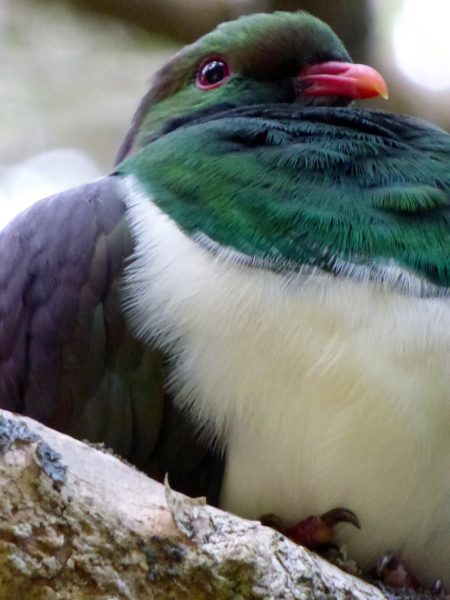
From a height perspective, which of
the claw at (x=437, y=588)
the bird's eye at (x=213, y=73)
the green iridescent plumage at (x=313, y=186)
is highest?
the bird's eye at (x=213, y=73)

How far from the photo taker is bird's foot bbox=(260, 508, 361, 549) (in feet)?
9.42

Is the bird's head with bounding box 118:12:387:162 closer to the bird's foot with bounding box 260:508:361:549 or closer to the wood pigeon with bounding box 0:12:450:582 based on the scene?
the wood pigeon with bounding box 0:12:450:582

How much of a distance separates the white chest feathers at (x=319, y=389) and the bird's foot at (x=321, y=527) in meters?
0.02

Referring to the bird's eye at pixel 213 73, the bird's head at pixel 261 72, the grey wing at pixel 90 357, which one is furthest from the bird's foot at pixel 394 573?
the bird's eye at pixel 213 73

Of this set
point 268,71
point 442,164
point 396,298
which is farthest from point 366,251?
point 268,71

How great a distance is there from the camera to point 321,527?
2869 mm

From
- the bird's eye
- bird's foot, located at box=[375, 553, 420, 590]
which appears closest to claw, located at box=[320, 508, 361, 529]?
bird's foot, located at box=[375, 553, 420, 590]

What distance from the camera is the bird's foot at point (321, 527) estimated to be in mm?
2871

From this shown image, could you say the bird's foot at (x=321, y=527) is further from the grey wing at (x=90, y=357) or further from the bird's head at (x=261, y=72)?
the bird's head at (x=261, y=72)

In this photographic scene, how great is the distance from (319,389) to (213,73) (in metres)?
1.43

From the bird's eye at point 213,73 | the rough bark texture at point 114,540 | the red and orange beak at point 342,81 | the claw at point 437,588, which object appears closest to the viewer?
the rough bark texture at point 114,540

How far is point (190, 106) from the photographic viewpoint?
3.88 metres

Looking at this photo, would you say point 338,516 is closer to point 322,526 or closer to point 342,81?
point 322,526

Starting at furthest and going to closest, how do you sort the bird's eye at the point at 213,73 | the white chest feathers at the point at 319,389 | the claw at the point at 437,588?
1. the bird's eye at the point at 213,73
2. the claw at the point at 437,588
3. the white chest feathers at the point at 319,389
